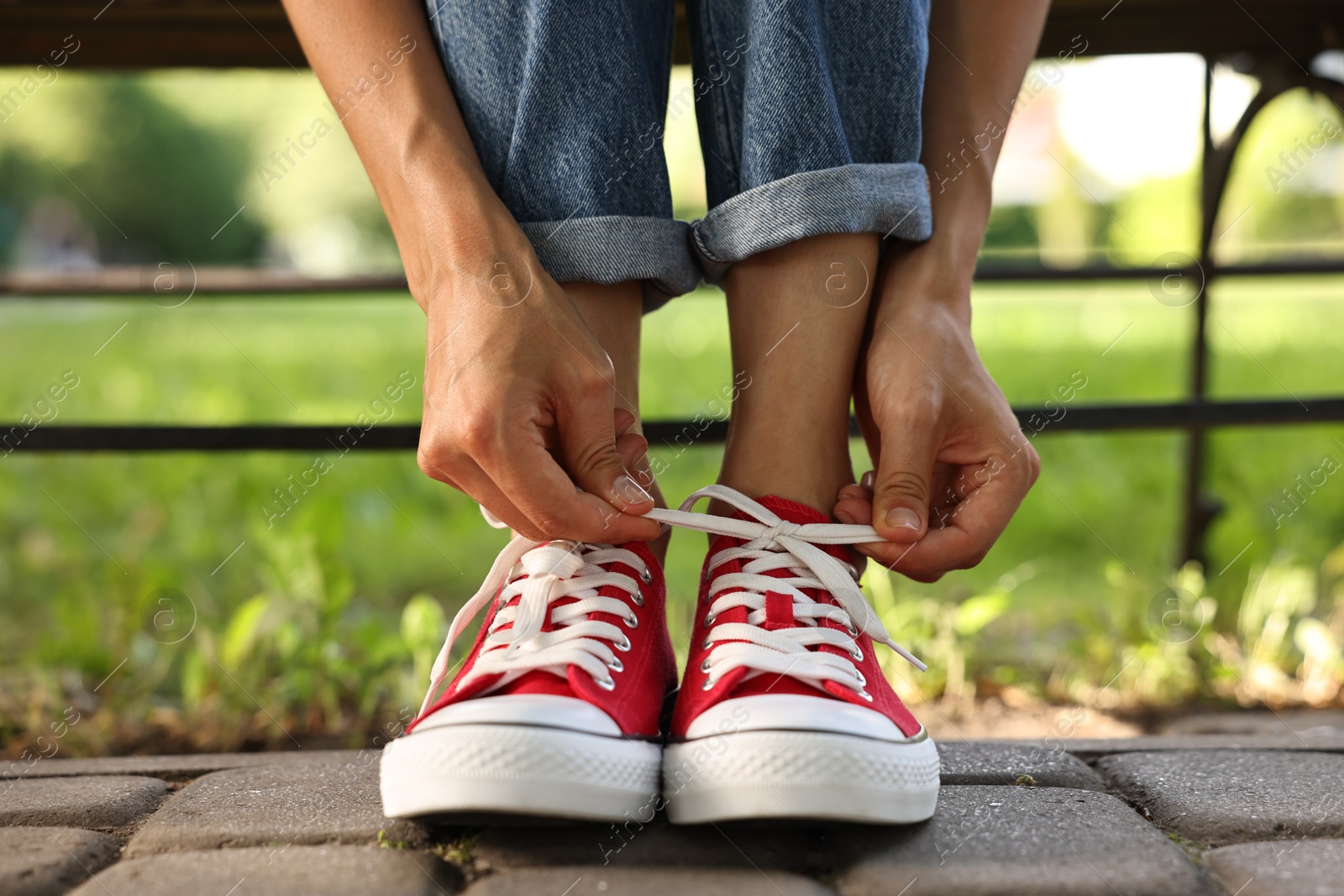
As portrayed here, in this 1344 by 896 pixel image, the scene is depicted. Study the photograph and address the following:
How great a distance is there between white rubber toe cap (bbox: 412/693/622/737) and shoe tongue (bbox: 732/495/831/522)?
0.20 metres

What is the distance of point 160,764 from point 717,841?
1.67ft

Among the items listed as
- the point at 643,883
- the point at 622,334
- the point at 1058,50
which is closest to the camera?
the point at 643,883

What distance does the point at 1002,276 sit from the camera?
151 cm

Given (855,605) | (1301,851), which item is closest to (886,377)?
(855,605)

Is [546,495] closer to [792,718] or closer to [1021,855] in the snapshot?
[792,718]

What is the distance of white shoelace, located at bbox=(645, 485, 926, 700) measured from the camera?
0.64 m

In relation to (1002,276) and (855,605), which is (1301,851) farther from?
(1002,276)

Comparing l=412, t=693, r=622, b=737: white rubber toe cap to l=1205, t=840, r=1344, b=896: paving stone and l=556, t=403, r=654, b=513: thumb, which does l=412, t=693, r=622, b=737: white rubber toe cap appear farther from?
l=1205, t=840, r=1344, b=896: paving stone

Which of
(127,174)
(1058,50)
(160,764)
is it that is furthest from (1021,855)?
(127,174)

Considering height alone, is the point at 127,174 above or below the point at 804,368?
below

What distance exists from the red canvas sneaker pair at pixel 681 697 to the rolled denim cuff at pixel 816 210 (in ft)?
0.62

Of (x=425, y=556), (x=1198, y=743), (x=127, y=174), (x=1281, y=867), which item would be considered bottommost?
(x=127, y=174)

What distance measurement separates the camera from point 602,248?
696 mm

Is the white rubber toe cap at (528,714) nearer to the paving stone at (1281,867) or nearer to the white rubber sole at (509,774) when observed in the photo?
the white rubber sole at (509,774)
